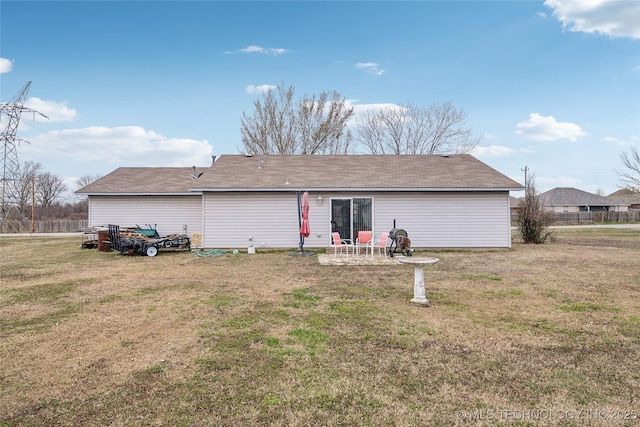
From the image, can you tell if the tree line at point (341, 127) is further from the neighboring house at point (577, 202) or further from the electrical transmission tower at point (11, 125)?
the neighboring house at point (577, 202)

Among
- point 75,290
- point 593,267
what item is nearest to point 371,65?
point 593,267

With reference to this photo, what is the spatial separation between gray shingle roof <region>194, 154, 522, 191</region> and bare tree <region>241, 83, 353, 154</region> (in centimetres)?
1055

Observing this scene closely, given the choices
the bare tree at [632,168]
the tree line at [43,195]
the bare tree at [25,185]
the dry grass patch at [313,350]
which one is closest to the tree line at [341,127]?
the bare tree at [632,168]

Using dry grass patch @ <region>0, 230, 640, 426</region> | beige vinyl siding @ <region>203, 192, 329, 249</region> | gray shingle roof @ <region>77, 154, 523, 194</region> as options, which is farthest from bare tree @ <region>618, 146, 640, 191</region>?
beige vinyl siding @ <region>203, 192, 329, 249</region>

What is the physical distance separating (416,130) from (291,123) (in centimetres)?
973

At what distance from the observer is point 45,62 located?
17844mm

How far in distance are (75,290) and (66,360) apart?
3.75 metres

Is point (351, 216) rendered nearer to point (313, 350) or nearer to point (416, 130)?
point (313, 350)

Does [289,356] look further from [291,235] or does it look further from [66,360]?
[291,235]

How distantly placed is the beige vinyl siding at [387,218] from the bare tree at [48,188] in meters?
43.9

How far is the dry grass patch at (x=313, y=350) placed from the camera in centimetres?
271

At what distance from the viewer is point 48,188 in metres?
45.4

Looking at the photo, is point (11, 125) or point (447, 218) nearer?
point (447, 218)

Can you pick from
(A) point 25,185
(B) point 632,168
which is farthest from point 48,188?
(B) point 632,168
